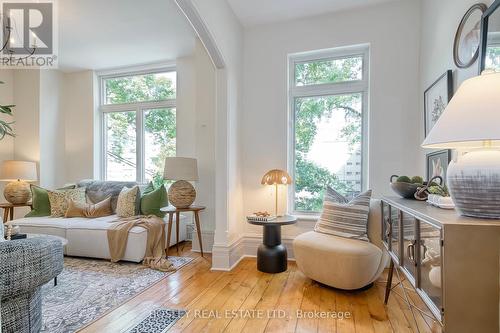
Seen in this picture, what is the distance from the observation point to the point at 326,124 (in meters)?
3.44

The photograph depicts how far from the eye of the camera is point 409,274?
5.19ft

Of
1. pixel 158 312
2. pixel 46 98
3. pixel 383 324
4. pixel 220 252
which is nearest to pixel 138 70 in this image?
pixel 46 98

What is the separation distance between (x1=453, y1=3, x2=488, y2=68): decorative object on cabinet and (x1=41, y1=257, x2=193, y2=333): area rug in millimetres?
3178

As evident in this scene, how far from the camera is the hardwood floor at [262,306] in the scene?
192 centimetres

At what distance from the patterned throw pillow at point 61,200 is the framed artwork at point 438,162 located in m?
4.35

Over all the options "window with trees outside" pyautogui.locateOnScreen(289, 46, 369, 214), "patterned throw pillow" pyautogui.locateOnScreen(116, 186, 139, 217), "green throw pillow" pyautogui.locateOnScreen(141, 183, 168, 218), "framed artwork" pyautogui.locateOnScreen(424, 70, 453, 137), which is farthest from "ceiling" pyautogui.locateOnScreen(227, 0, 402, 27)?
"patterned throw pillow" pyautogui.locateOnScreen(116, 186, 139, 217)

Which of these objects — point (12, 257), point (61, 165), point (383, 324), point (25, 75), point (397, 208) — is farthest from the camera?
point (61, 165)

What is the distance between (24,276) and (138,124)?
3865 mm

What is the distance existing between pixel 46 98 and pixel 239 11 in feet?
13.0

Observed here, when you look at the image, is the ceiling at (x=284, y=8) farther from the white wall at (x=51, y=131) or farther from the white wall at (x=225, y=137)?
the white wall at (x=51, y=131)

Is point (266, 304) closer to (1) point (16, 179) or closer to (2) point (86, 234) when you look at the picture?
(2) point (86, 234)

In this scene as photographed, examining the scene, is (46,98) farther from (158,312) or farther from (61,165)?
(158,312)

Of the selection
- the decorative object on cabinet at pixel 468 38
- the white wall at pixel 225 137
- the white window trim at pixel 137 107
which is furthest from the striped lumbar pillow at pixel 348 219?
the white window trim at pixel 137 107

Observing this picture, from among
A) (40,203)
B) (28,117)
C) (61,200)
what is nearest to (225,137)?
(61,200)
